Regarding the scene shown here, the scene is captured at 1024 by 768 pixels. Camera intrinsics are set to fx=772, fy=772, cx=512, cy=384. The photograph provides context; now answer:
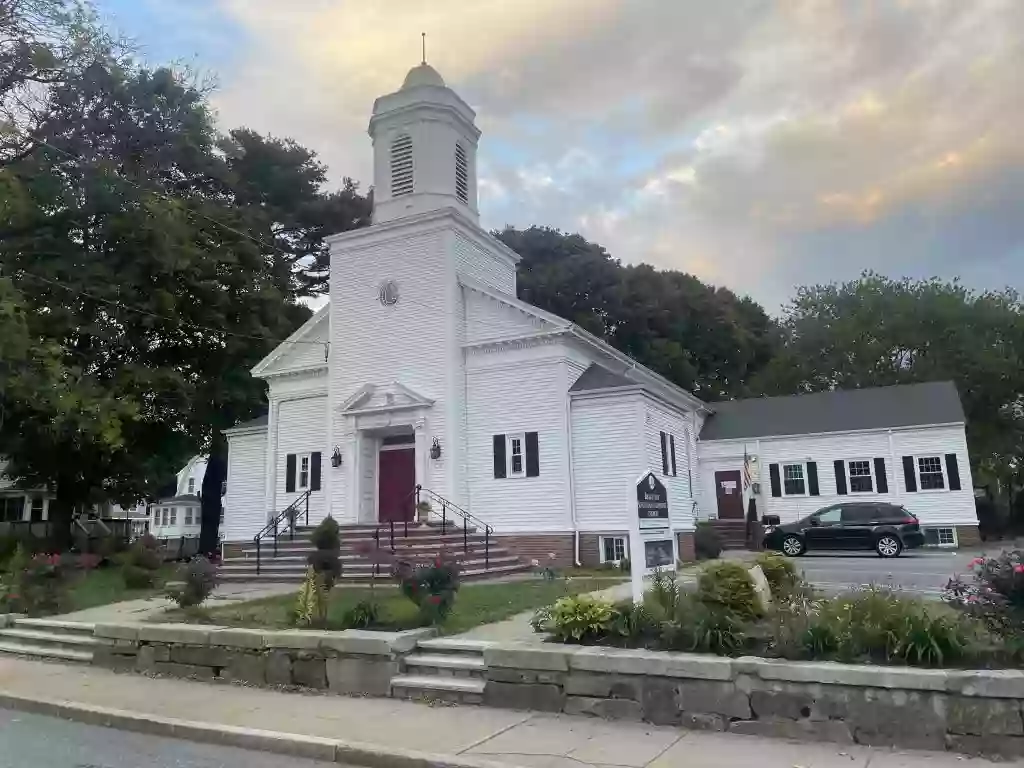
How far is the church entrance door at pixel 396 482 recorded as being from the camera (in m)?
22.4

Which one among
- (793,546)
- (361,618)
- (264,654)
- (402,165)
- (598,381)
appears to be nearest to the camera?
(264,654)

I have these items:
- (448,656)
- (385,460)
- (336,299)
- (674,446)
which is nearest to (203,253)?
(336,299)

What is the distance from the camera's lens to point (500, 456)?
869 inches

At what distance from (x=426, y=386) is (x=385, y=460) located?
2739 mm

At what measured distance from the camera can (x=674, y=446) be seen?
83.0ft

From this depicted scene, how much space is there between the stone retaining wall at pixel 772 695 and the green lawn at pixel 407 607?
2451 mm

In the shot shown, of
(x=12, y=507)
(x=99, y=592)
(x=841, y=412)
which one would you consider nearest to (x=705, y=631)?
(x=99, y=592)

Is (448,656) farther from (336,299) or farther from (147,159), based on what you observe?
(147,159)

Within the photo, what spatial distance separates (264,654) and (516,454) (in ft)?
42.1

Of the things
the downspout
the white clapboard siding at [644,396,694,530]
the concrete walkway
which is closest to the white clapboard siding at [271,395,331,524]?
the concrete walkway

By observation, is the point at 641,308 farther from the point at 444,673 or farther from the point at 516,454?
the point at 444,673

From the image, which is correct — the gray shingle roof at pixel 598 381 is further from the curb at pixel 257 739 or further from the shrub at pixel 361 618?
the curb at pixel 257 739

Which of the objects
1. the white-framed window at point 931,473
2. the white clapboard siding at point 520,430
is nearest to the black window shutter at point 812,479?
the white-framed window at point 931,473

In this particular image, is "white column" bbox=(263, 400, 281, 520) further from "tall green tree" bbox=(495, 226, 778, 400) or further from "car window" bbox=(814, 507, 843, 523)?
"tall green tree" bbox=(495, 226, 778, 400)
